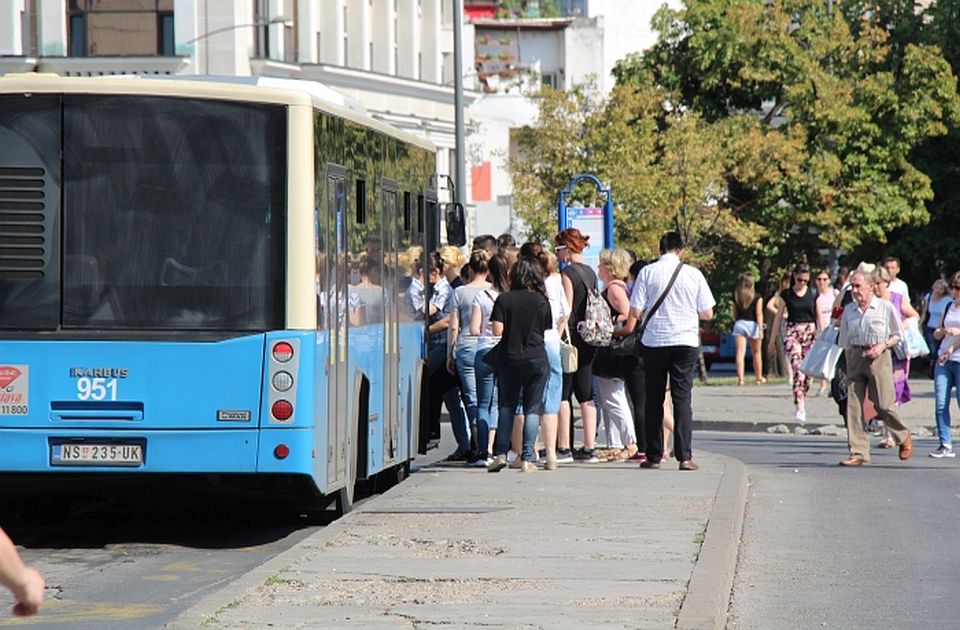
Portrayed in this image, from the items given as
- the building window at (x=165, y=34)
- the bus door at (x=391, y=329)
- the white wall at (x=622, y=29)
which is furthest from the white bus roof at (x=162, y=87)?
the white wall at (x=622, y=29)

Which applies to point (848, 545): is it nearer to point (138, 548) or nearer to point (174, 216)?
point (138, 548)

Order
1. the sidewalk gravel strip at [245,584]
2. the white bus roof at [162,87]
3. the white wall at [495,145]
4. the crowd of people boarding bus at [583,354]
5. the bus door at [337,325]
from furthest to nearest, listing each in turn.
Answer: the white wall at [495,145] < the crowd of people boarding bus at [583,354] < the bus door at [337,325] < the white bus roof at [162,87] < the sidewalk gravel strip at [245,584]

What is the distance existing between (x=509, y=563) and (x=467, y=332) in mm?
6986

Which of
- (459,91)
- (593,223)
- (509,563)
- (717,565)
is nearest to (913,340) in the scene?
(593,223)

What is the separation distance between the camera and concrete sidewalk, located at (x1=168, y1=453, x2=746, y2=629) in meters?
9.47

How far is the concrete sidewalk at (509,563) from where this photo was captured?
9469 millimetres

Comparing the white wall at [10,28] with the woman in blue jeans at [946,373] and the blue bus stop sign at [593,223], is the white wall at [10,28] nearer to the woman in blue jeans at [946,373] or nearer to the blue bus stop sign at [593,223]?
the blue bus stop sign at [593,223]

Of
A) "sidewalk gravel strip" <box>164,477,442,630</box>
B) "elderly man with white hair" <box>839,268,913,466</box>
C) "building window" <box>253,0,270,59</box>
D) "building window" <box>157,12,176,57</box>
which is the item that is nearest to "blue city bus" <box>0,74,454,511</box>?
"sidewalk gravel strip" <box>164,477,442,630</box>

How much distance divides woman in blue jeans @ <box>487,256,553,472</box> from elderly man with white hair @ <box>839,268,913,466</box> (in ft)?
10.4

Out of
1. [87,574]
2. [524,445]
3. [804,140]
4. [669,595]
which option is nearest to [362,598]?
[669,595]

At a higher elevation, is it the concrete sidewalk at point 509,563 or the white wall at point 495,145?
the white wall at point 495,145

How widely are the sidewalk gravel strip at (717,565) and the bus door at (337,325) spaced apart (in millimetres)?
2338

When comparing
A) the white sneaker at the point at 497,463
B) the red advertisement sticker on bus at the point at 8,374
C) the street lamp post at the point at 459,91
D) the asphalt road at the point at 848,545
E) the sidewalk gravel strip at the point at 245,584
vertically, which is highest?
the street lamp post at the point at 459,91

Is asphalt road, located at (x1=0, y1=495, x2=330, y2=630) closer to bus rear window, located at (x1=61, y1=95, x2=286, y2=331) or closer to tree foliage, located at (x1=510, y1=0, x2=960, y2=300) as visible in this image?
bus rear window, located at (x1=61, y1=95, x2=286, y2=331)
